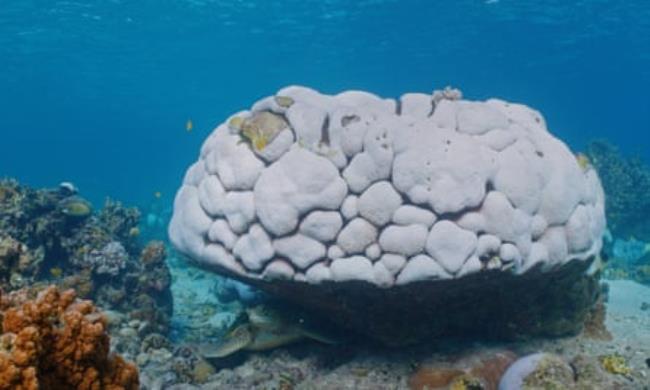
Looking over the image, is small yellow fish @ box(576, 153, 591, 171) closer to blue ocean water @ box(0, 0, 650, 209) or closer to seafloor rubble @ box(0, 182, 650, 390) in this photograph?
seafloor rubble @ box(0, 182, 650, 390)

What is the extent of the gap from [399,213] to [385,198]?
0.76 feet

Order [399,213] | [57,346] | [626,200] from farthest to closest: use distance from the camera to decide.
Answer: [626,200] → [399,213] → [57,346]

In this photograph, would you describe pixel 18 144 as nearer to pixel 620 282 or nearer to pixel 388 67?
pixel 388 67

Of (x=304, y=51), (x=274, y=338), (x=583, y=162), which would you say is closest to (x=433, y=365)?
(x=274, y=338)

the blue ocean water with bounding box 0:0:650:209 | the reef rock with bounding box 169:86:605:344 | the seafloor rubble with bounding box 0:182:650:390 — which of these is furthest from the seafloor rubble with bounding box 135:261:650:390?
the blue ocean water with bounding box 0:0:650:209

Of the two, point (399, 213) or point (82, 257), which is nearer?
point (399, 213)

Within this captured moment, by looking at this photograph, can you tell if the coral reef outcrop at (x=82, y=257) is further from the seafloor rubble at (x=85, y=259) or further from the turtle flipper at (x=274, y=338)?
the turtle flipper at (x=274, y=338)

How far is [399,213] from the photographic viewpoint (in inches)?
226

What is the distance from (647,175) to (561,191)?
722 inches

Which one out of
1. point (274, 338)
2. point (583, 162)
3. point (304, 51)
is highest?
point (304, 51)

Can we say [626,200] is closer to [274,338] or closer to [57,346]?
[274,338]

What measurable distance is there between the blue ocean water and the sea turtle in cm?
2546

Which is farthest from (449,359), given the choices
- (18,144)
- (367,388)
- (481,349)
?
(18,144)

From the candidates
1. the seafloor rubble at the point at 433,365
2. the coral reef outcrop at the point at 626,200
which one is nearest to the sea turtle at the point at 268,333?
the seafloor rubble at the point at 433,365
